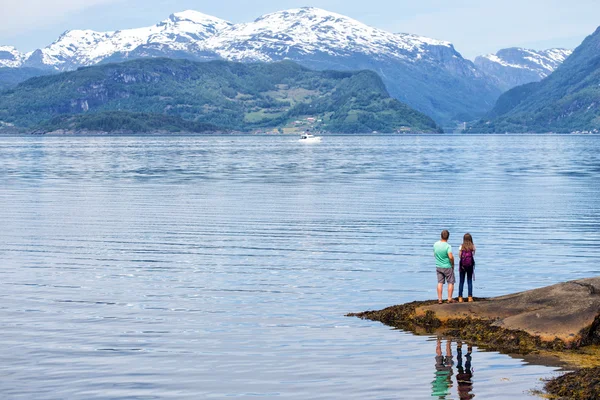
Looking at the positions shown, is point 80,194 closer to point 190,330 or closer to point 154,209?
point 154,209

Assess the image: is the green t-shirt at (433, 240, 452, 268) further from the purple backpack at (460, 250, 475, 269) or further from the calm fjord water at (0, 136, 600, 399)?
the calm fjord water at (0, 136, 600, 399)

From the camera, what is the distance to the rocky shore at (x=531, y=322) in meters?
29.3

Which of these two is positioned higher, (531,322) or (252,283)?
(531,322)

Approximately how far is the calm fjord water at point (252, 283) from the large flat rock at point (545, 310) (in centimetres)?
211

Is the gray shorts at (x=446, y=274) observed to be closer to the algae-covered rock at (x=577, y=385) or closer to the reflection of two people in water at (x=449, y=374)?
the reflection of two people in water at (x=449, y=374)

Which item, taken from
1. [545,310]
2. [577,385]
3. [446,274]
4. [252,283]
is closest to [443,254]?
[446,274]

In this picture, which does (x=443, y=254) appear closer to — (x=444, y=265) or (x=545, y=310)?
(x=444, y=265)

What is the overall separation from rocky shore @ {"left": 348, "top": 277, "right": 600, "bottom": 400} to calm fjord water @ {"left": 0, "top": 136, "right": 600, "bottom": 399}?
1.26 metres

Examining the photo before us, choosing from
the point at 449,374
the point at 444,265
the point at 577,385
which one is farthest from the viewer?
the point at 444,265

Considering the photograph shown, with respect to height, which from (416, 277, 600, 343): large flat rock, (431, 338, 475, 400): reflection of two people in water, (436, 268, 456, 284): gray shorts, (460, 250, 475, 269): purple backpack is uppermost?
(460, 250, 475, 269): purple backpack

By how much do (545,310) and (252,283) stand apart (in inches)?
665

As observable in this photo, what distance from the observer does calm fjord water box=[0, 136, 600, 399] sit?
26.8m

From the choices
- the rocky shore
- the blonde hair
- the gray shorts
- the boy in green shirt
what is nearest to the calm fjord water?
the rocky shore

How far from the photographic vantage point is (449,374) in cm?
2697
